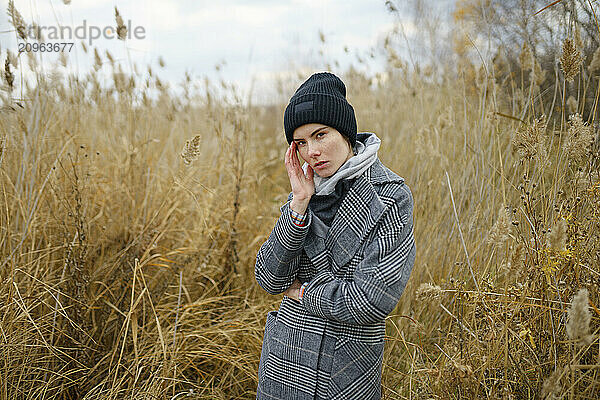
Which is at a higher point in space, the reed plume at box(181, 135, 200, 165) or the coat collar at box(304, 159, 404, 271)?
the reed plume at box(181, 135, 200, 165)

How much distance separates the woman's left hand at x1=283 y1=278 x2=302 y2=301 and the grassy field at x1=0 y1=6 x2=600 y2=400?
45cm

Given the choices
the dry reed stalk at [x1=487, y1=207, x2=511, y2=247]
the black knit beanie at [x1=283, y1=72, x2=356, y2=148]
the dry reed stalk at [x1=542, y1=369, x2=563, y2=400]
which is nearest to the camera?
the dry reed stalk at [x1=542, y1=369, x2=563, y2=400]

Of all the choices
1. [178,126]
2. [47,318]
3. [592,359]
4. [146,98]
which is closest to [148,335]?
[47,318]

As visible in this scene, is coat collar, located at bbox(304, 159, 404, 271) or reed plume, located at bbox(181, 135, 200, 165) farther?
reed plume, located at bbox(181, 135, 200, 165)

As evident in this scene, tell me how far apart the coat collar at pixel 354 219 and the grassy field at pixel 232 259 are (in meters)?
0.34

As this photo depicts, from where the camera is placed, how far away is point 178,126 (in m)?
4.45

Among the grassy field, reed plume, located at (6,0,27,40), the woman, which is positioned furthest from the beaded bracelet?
reed plume, located at (6,0,27,40)

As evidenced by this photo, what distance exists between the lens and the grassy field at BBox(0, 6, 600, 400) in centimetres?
147

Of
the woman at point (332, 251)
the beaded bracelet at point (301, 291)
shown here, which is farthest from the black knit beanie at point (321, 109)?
the beaded bracelet at point (301, 291)

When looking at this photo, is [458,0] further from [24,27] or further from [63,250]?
[63,250]

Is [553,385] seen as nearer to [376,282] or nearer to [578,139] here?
[376,282]

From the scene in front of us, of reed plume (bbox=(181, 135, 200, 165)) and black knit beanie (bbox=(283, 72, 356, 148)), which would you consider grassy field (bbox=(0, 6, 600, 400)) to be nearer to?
reed plume (bbox=(181, 135, 200, 165))

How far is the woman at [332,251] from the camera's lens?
4.53ft

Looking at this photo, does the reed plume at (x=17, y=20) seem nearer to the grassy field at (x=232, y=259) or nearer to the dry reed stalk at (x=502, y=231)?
the grassy field at (x=232, y=259)
